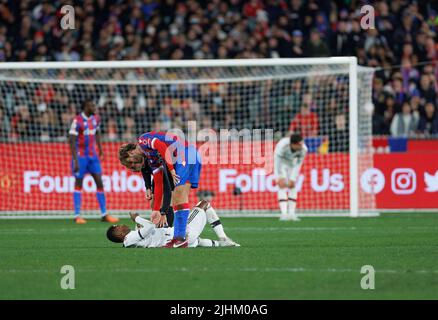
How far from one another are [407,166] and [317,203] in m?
2.00

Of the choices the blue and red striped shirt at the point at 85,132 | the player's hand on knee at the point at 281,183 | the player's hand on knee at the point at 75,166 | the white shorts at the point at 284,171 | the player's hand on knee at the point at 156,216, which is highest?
the blue and red striped shirt at the point at 85,132

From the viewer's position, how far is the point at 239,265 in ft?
33.8

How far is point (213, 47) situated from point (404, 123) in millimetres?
5498

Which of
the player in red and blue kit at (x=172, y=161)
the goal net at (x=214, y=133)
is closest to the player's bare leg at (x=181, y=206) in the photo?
the player in red and blue kit at (x=172, y=161)

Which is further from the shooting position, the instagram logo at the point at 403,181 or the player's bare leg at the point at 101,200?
the instagram logo at the point at 403,181

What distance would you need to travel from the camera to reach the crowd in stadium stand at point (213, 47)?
71.4ft

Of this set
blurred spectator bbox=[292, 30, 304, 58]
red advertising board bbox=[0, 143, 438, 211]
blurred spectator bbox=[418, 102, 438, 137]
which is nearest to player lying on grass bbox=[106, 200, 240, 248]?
red advertising board bbox=[0, 143, 438, 211]

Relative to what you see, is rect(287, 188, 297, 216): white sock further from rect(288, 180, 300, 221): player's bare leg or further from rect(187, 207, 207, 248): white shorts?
rect(187, 207, 207, 248): white shorts

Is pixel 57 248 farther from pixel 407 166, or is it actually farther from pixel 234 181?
pixel 407 166

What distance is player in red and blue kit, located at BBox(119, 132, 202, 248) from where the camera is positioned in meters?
11.7

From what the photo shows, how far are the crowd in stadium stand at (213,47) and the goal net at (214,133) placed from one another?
2.1 inches

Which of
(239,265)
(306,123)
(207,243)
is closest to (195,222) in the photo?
(207,243)

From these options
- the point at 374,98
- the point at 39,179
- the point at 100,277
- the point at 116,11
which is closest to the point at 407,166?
the point at 374,98

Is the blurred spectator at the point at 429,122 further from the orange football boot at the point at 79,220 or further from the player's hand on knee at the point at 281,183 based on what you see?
the orange football boot at the point at 79,220
